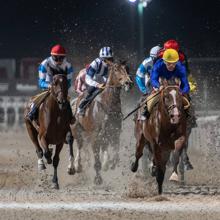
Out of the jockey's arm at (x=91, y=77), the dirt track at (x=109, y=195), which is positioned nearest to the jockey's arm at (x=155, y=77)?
the dirt track at (x=109, y=195)

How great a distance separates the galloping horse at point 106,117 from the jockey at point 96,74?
0.13 meters

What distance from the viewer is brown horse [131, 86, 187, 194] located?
1280 cm

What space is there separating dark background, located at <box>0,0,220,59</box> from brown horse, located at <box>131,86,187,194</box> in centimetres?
2393

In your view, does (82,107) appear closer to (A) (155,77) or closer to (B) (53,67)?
(B) (53,67)

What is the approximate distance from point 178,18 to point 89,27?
3820 mm

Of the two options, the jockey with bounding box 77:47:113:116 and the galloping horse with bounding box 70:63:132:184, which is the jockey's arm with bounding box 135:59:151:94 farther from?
the jockey with bounding box 77:47:113:116

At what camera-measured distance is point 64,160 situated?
20.7m

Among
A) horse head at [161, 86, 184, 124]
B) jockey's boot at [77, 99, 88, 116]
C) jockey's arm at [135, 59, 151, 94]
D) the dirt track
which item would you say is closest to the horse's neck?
horse head at [161, 86, 184, 124]

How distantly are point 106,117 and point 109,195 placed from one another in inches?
122

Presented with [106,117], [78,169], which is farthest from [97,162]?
[106,117]

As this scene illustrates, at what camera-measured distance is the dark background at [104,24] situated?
3784 centimetres

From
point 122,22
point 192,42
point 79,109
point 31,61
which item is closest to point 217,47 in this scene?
point 192,42

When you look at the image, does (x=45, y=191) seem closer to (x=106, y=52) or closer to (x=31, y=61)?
(x=106, y=52)

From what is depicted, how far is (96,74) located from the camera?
17172 mm
